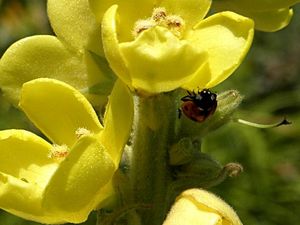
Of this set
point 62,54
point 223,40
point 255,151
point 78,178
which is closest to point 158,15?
point 223,40

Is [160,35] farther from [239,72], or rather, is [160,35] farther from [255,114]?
[239,72]

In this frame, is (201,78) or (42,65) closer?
(201,78)

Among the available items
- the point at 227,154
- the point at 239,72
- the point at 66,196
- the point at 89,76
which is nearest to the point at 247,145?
the point at 227,154

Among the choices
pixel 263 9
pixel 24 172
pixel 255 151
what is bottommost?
pixel 255 151

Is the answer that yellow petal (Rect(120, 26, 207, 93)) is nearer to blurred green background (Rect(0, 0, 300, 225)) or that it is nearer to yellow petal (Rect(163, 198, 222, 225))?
yellow petal (Rect(163, 198, 222, 225))

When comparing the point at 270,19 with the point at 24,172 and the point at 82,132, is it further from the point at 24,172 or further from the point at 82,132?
the point at 24,172

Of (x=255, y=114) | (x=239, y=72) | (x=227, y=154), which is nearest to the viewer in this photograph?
(x=227, y=154)

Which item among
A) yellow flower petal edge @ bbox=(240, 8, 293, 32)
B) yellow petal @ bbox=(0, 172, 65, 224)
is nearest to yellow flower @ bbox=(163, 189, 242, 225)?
yellow petal @ bbox=(0, 172, 65, 224)
